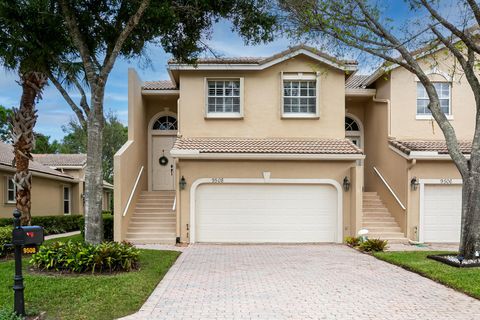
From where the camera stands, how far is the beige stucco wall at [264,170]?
14.8 metres

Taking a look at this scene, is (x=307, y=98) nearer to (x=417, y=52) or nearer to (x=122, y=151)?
(x=417, y=52)

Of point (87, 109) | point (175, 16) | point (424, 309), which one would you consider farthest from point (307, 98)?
point (424, 309)

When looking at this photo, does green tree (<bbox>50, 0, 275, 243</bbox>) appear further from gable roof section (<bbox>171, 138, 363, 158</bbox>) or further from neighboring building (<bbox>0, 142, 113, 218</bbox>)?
neighboring building (<bbox>0, 142, 113, 218</bbox>)

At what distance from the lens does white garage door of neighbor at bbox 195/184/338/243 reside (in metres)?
14.9

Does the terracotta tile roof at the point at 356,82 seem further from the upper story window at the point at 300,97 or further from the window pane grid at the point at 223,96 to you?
the window pane grid at the point at 223,96

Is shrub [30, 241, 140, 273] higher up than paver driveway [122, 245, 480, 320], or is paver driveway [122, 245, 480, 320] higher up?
shrub [30, 241, 140, 273]

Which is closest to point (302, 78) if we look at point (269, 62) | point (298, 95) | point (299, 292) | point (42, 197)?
point (298, 95)

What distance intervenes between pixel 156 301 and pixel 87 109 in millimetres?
4967

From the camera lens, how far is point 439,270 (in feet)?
30.9

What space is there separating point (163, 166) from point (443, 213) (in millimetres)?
11129

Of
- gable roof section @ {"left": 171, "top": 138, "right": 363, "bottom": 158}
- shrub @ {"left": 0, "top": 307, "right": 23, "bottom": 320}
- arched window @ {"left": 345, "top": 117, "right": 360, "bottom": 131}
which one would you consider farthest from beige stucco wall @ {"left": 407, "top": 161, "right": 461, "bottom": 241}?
shrub @ {"left": 0, "top": 307, "right": 23, "bottom": 320}

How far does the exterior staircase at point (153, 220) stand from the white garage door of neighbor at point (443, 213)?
8.92m

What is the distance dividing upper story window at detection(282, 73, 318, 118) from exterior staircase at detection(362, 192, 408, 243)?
161 inches

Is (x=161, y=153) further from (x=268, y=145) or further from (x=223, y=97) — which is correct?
(x=268, y=145)
